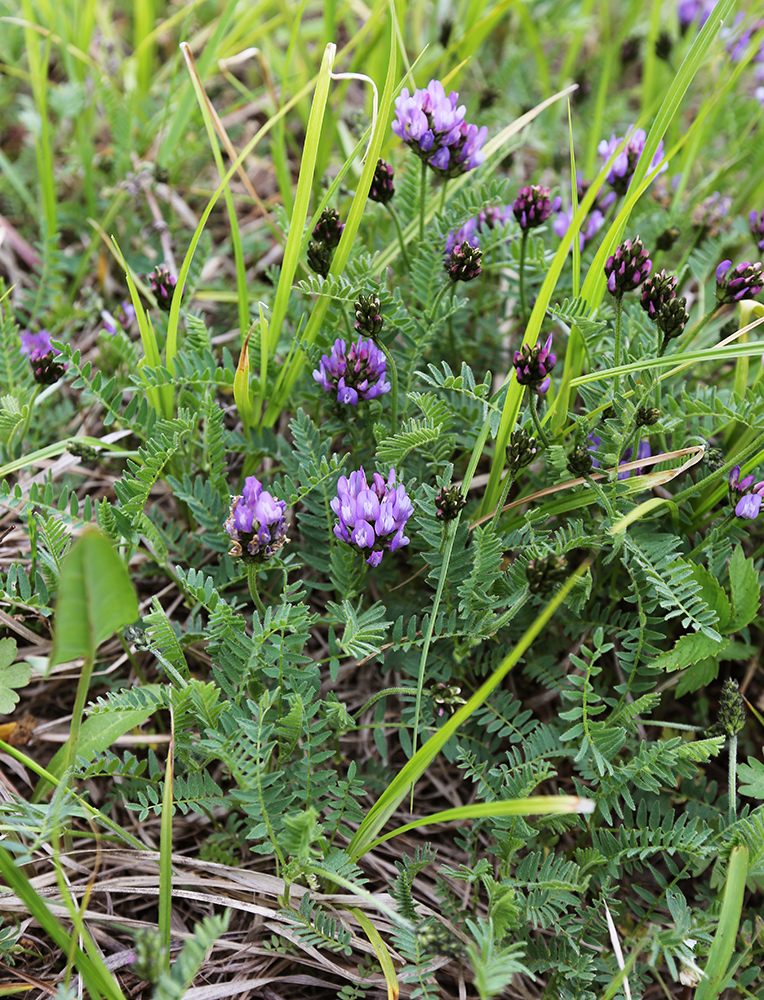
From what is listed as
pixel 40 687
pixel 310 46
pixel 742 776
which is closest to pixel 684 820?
pixel 742 776

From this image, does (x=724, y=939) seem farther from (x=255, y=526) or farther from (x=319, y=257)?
(x=319, y=257)

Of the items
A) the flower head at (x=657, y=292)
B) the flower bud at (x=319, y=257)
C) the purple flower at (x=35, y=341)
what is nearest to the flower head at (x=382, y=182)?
the flower bud at (x=319, y=257)

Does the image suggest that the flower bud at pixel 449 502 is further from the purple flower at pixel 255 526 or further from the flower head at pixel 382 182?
Result: the flower head at pixel 382 182

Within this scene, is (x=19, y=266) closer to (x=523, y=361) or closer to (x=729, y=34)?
(x=523, y=361)

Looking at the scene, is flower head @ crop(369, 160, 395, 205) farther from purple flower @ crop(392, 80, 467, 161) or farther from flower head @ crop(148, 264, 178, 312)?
flower head @ crop(148, 264, 178, 312)

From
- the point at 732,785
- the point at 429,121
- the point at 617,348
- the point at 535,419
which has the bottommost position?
the point at 732,785

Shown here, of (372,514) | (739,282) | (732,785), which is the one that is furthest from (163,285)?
(732,785)

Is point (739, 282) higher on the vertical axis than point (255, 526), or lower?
higher
